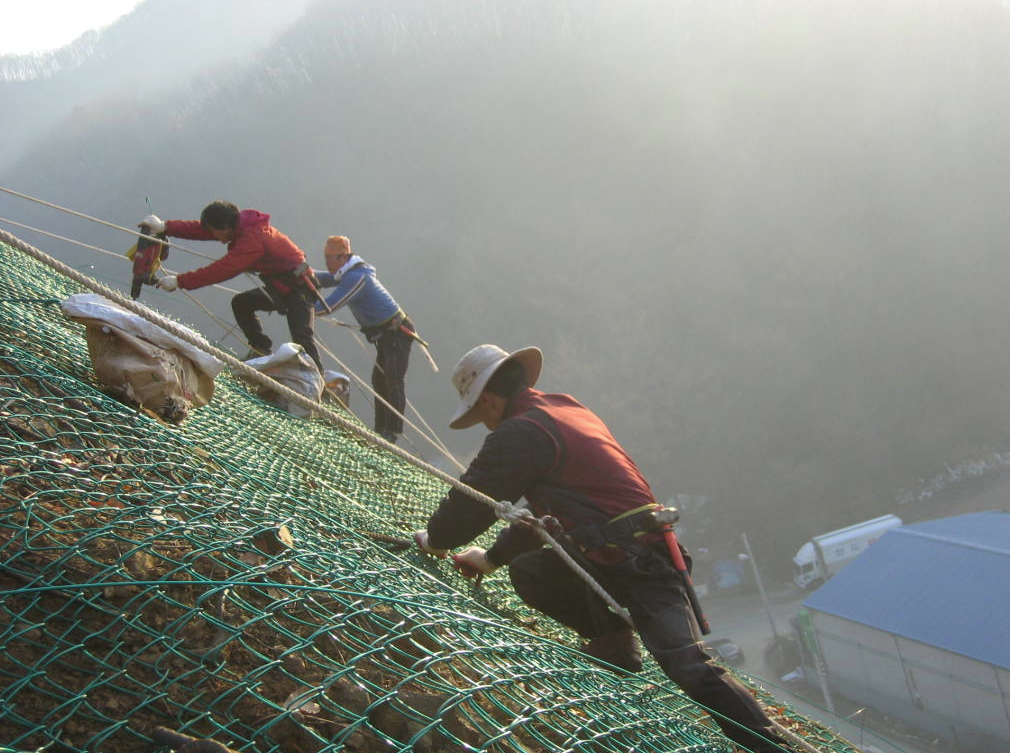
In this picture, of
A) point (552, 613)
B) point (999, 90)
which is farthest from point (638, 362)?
point (552, 613)

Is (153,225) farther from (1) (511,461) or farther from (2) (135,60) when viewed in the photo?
(2) (135,60)

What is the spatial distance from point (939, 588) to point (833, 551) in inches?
208

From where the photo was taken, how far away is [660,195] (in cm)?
3056

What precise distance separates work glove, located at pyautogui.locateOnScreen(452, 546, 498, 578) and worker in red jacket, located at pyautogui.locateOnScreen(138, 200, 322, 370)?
2284 millimetres

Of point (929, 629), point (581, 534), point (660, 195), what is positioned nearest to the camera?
point (581, 534)

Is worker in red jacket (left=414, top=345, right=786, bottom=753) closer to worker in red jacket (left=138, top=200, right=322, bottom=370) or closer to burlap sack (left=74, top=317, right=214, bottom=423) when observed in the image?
burlap sack (left=74, top=317, right=214, bottom=423)

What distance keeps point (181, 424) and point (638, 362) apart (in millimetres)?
24836

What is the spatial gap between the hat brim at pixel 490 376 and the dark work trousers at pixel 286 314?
227 cm

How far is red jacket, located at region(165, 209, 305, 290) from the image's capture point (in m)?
4.41

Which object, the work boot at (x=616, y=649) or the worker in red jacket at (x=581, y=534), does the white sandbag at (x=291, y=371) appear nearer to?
the worker in red jacket at (x=581, y=534)

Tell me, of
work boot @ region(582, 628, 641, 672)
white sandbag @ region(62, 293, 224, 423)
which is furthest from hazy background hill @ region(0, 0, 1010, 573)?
white sandbag @ region(62, 293, 224, 423)

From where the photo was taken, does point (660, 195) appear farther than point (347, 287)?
Yes

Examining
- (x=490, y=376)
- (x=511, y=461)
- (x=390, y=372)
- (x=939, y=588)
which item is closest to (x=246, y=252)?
(x=390, y=372)

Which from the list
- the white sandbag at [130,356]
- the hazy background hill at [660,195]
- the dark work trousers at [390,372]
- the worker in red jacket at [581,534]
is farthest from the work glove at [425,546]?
the hazy background hill at [660,195]
